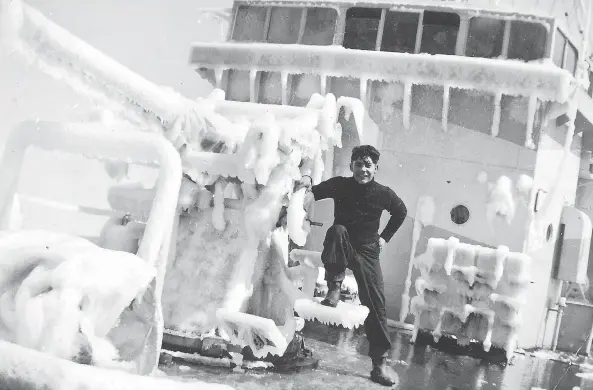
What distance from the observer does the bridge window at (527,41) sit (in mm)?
8773

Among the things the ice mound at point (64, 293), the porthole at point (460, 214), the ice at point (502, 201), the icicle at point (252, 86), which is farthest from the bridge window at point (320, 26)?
the ice mound at point (64, 293)

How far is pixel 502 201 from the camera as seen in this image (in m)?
8.52

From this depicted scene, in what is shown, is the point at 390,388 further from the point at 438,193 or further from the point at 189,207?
the point at 438,193

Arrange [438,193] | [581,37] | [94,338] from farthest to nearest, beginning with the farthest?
[581,37]
[438,193]
[94,338]

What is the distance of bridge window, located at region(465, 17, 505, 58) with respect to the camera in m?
8.94

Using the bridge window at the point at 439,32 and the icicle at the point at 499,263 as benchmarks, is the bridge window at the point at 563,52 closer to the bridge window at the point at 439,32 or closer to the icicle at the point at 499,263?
the bridge window at the point at 439,32

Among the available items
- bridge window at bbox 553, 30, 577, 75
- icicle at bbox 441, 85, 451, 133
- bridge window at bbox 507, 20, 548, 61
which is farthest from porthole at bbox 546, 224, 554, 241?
bridge window at bbox 507, 20, 548, 61

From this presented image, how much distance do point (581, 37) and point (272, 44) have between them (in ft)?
19.8

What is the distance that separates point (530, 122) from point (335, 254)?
566 centimetres

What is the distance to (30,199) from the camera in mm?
3928

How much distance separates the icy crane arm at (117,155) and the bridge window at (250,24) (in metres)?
6.91

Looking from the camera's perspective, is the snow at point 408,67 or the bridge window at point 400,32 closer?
the snow at point 408,67

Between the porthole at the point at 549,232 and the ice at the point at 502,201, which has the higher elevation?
the ice at the point at 502,201

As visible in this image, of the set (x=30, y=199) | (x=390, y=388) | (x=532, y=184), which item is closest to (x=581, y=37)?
(x=532, y=184)
